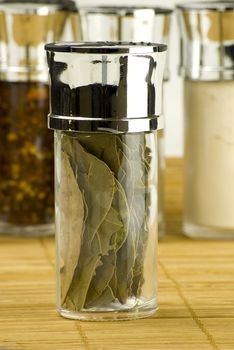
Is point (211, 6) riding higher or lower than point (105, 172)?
higher

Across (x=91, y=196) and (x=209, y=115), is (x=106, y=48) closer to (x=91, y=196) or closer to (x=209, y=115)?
(x=91, y=196)

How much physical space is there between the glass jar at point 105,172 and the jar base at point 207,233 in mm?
328

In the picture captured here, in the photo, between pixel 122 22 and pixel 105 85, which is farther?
pixel 122 22

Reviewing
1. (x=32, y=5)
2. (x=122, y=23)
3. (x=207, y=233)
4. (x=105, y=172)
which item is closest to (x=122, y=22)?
(x=122, y=23)

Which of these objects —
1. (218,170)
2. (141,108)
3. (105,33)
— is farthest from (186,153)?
(141,108)

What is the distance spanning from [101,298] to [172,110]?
83cm

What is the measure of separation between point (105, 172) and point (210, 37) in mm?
358

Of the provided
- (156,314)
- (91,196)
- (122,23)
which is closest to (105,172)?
(91,196)

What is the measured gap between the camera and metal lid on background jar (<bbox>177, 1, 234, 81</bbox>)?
1218mm

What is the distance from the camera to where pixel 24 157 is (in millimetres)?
1277

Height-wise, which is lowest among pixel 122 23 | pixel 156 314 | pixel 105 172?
pixel 156 314

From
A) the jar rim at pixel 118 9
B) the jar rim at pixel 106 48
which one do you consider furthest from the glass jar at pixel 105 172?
the jar rim at pixel 118 9

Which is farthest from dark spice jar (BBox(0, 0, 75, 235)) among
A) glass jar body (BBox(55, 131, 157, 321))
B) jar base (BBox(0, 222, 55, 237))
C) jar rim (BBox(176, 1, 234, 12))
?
Answer: glass jar body (BBox(55, 131, 157, 321))

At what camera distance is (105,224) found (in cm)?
91
